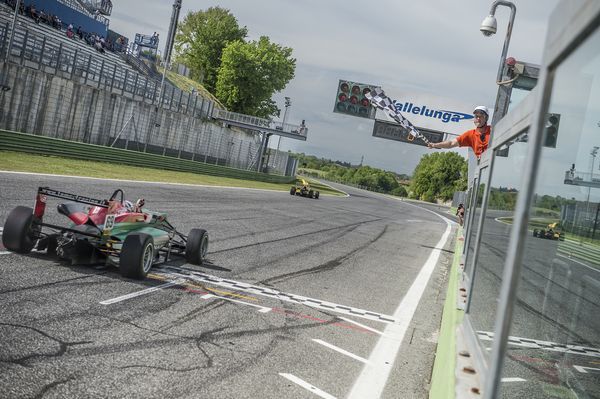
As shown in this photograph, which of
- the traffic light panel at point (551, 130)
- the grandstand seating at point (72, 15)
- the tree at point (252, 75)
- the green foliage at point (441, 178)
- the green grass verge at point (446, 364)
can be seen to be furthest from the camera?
the green foliage at point (441, 178)

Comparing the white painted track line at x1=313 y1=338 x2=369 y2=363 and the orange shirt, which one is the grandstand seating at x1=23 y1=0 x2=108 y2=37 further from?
the white painted track line at x1=313 y1=338 x2=369 y2=363

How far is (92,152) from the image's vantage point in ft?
90.1

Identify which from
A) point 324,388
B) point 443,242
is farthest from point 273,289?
point 443,242

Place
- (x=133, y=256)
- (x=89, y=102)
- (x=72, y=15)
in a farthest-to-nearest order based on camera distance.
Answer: (x=72, y=15) < (x=89, y=102) < (x=133, y=256)

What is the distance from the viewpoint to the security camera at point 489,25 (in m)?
10.9

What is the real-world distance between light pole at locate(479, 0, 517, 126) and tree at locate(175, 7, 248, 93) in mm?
68426

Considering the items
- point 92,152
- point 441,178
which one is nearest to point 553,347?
point 92,152

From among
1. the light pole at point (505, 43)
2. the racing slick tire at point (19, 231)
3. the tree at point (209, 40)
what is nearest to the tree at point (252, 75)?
the tree at point (209, 40)

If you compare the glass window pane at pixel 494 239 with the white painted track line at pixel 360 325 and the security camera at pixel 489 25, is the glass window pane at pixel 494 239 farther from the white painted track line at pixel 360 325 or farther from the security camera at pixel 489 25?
the security camera at pixel 489 25

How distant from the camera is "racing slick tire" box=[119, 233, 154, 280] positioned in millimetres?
6863

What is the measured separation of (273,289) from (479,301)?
11.8 ft

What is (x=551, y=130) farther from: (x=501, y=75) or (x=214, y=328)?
(x=501, y=75)

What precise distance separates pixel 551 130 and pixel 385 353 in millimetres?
3913

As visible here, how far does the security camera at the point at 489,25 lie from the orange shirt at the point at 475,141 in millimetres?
2891
